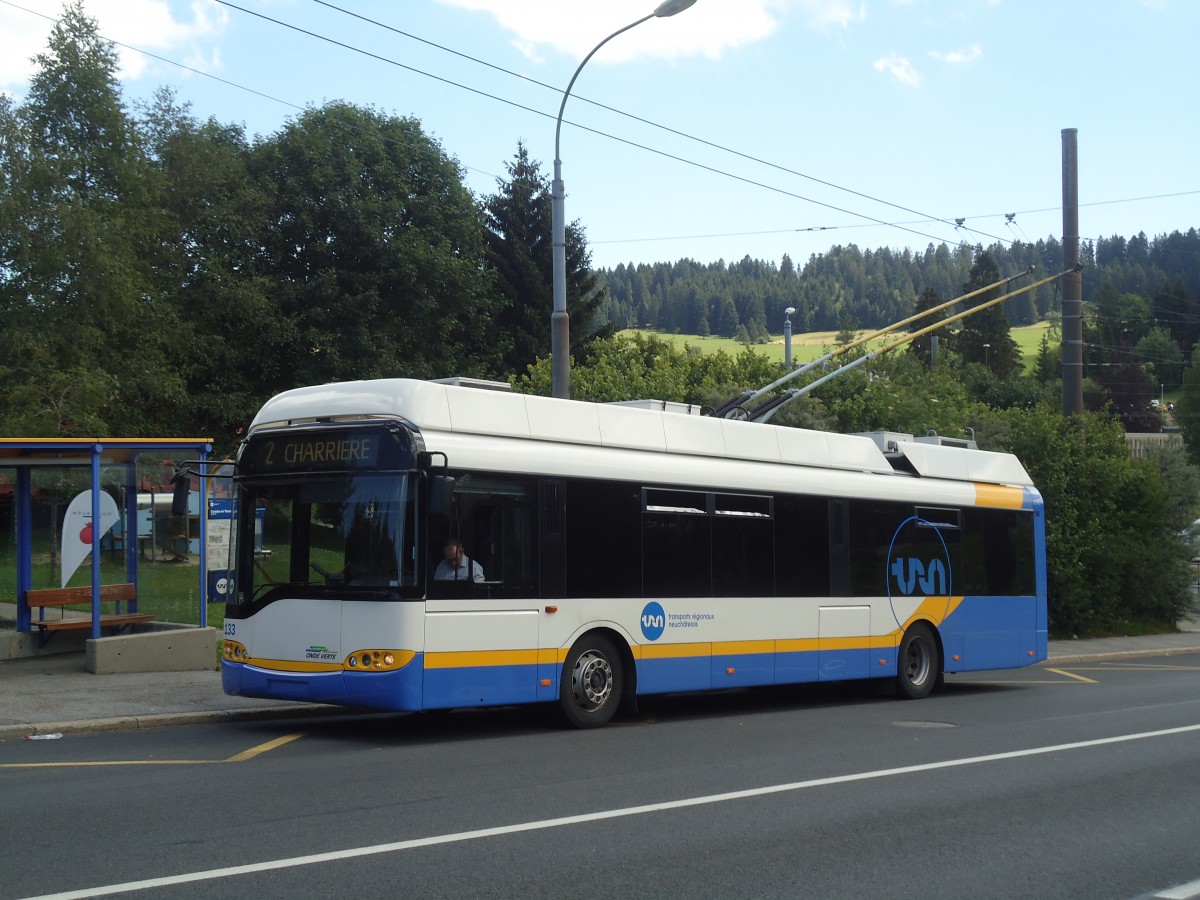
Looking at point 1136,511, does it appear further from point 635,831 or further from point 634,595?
point 635,831

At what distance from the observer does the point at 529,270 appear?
2103 inches

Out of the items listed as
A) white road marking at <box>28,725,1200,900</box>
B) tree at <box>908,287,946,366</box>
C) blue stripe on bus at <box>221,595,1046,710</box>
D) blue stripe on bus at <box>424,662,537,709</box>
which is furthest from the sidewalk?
tree at <box>908,287,946,366</box>

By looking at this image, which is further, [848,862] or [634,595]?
[634,595]

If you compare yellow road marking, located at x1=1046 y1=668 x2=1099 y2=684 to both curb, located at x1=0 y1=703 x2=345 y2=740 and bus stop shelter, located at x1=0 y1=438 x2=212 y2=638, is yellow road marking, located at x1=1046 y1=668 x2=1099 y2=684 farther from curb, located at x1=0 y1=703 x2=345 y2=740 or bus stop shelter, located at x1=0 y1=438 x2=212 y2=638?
bus stop shelter, located at x1=0 y1=438 x2=212 y2=638

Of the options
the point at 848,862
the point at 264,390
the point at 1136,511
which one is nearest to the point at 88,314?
the point at 264,390

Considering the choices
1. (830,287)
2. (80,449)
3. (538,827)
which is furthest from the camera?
(830,287)

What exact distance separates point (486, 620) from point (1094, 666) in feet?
54.9

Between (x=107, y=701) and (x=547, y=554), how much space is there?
4.92m

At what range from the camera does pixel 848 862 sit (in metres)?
6.70

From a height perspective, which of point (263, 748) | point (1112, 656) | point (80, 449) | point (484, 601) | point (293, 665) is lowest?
point (1112, 656)

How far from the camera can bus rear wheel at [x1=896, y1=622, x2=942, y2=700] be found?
53.2ft

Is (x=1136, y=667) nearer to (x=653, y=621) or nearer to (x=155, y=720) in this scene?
(x=653, y=621)

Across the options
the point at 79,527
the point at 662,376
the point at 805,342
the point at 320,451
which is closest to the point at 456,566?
the point at 320,451

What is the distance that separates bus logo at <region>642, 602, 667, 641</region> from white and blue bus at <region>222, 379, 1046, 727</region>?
1.0 inches
